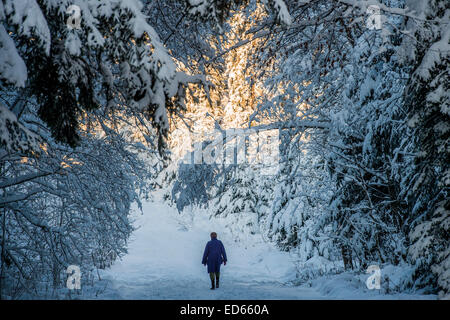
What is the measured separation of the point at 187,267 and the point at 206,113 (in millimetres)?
8864

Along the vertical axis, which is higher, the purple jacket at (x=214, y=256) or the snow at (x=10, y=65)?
the snow at (x=10, y=65)

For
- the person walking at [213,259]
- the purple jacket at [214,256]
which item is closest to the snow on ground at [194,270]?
the person walking at [213,259]

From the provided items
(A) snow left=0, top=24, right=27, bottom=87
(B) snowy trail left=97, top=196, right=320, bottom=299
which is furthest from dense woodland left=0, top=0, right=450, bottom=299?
(B) snowy trail left=97, top=196, right=320, bottom=299

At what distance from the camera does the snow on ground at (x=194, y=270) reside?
338 inches

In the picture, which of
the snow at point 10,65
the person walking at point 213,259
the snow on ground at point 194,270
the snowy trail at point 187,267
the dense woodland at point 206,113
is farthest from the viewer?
the person walking at point 213,259

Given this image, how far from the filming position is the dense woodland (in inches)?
165

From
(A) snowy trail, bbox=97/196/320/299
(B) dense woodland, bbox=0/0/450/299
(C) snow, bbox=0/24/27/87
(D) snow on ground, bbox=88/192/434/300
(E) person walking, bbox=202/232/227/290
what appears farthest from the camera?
(E) person walking, bbox=202/232/227/290

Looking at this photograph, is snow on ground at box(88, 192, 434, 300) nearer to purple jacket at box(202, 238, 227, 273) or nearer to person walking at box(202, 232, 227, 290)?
person walking at box(202, 232, 227, 290)

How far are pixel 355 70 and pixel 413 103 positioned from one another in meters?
2.19

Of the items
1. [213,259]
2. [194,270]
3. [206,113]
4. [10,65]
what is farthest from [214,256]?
[10,65]

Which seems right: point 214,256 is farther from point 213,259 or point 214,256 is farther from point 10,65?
point 10,65

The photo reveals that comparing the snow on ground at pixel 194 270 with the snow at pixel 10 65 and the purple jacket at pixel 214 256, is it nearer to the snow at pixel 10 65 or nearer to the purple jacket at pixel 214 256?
the purple jacket at pixel 214 256

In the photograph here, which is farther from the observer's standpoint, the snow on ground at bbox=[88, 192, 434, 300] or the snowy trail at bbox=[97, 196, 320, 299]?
the snowy trail at bbox=[97, 196, 320, 299]
